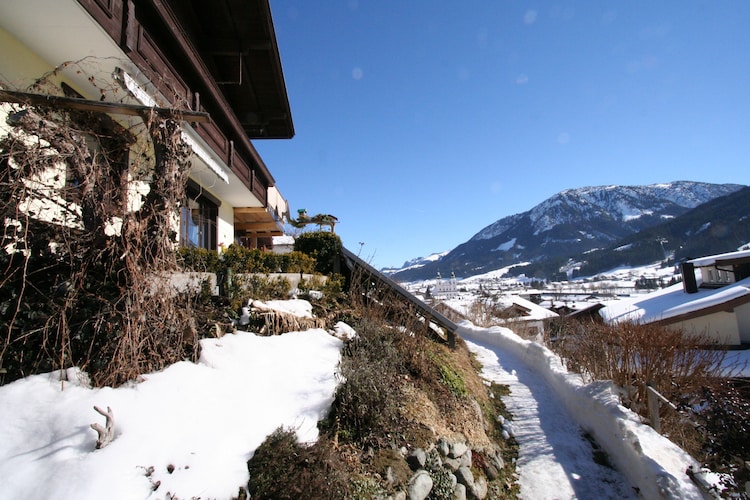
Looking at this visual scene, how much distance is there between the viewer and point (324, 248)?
454 inches

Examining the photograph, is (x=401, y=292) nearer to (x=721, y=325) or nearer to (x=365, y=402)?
(x=365, y=402)

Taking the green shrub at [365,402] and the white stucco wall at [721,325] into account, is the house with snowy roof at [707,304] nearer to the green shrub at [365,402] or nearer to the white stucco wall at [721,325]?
the white stucco wall at [721,325]

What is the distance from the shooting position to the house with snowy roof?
66.4ft

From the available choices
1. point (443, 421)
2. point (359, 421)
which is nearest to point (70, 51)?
point (359, 421)

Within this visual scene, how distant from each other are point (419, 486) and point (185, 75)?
9.16 meters

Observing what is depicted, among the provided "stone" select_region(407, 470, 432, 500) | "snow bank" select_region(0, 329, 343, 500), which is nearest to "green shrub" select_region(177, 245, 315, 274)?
"snow bank" select_region(0, 329, 343, 500)

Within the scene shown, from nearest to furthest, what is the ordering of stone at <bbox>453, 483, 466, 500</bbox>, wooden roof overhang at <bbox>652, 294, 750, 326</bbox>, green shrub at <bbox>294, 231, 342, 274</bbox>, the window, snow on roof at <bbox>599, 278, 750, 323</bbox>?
stone at <bbox>453, 483, 466, 500</bbox> → the window → green shrub at <bbox>294, 231, 342, 274</bbox> → wooden roof overhang at <bbox>652, 294, 750, 326</bbox> → snow on roof at <bbox>599, 278, 750, 323</bbox>

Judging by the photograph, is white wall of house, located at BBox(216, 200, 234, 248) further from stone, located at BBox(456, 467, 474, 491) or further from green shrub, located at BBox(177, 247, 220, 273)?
stone, located at BBox(456, 467, 474, 491)

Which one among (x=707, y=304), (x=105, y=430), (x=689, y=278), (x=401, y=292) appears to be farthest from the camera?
(x=689, y=278)

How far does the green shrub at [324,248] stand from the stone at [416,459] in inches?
285

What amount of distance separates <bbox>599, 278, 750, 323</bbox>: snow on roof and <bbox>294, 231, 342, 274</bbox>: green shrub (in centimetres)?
1323

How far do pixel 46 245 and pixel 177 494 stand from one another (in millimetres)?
2887

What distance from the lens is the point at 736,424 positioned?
4164mm

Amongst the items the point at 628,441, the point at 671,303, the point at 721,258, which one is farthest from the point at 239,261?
the point at 721,258
